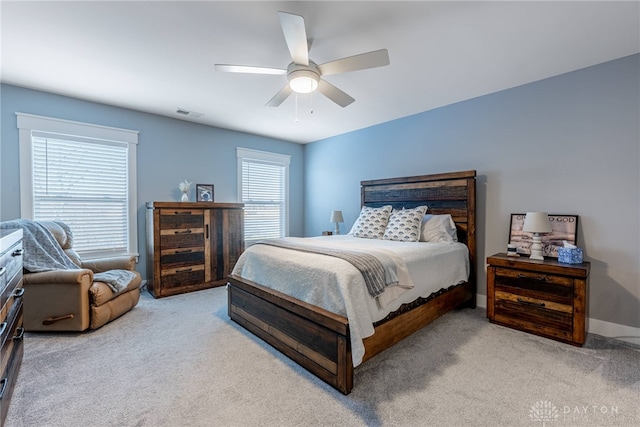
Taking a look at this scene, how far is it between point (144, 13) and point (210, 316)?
9.01ft

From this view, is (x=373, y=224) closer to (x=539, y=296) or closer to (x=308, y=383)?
(x=539, y=296)

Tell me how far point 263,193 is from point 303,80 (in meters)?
3.37

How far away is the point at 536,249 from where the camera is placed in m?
2.75

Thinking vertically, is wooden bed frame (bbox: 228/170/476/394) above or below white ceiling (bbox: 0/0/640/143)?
below

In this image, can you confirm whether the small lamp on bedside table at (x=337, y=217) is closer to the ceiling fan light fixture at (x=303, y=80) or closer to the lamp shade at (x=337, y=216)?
the lamp shade at (x=337, y=216)

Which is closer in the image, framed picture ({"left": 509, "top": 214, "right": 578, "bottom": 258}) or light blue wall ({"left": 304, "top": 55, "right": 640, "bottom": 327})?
light blue wall ({"left": 304, "top": 55, "right": 640, "bottom": 327})

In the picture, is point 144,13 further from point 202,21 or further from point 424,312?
A: point 424,312

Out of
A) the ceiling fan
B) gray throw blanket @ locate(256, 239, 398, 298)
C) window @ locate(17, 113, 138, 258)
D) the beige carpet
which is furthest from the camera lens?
window @ locate(17, 113, 138, 258)

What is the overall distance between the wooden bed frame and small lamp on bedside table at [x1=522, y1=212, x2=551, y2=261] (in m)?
0.63

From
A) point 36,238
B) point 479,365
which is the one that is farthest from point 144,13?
point 479,365

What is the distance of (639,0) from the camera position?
71.5 inches

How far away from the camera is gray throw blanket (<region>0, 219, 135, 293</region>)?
2.61 meters

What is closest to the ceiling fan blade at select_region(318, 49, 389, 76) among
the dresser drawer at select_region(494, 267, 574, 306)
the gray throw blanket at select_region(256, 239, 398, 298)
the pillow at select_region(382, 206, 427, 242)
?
the gray throw blanket at select_region(256, 239, 398, 298)

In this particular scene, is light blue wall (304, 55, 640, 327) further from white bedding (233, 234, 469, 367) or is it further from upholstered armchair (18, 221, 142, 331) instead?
upholstered armchair (18, 221, 142, 331)
